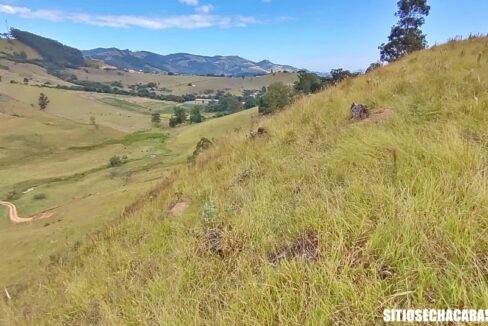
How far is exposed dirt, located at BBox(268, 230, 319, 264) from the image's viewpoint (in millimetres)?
2944

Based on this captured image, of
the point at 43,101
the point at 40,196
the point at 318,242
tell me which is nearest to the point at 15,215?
the point at 40,196

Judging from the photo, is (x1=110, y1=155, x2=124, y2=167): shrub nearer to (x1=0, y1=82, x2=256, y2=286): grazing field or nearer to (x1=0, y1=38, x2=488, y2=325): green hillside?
(x1=0, y1=82, x2=256, y2=286): grazing field

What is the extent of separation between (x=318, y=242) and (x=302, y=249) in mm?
156

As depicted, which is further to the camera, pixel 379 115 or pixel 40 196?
pixel 40 196

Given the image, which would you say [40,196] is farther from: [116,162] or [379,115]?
[379,115]

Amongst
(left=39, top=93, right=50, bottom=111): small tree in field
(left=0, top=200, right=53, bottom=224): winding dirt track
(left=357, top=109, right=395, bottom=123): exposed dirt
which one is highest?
(left=357, top=109, right=395, bottom=123): exposed dirt

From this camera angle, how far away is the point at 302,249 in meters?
3.10

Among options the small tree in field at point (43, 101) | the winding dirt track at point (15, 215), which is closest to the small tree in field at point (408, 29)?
the winding dirt track at point (15, 215)

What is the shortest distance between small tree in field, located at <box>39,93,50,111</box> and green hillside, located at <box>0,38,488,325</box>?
602 ft

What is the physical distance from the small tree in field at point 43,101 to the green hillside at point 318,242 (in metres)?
184

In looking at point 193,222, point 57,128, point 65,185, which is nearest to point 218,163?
point 193,222

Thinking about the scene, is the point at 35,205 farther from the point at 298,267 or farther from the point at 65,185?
the point at 298,267

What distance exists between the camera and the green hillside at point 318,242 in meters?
2.43

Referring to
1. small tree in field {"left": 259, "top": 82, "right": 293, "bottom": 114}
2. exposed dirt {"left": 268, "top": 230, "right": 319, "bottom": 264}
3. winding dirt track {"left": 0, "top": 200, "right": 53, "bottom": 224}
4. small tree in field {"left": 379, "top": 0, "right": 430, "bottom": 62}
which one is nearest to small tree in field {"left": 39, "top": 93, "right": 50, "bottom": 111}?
winding dirt track {"left": 0, "top": 200, "right": 53, "bottom": 224}
